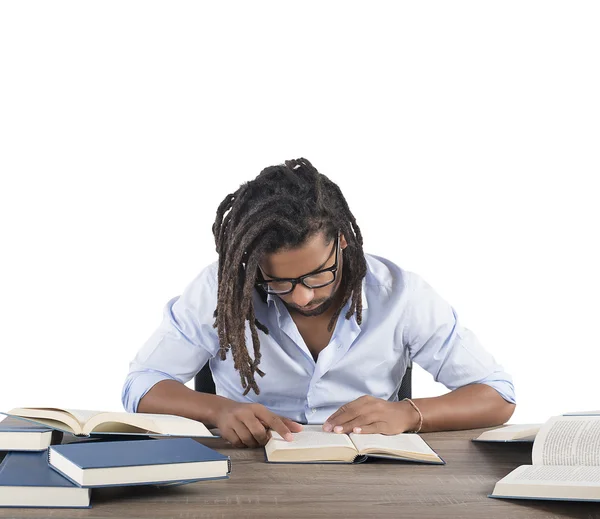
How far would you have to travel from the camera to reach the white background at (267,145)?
3.62m

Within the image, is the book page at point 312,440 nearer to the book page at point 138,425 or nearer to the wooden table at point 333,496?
the wooden table at point 333,496

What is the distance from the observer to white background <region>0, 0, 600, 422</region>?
142 inches

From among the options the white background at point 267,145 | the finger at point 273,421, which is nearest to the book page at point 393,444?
the finger at point 273,421

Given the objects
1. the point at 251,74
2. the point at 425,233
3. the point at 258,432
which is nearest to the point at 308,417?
the point at 258,432

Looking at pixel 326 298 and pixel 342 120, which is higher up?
pixel 342 120

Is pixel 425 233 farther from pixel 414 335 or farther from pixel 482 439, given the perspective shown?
pixel 482 439

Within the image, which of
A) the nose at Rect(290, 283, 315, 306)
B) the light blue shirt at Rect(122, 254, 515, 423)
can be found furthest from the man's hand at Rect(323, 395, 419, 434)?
the light blue shirt at Rect(122, 254, 515, 423)

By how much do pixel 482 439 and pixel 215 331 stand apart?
0.76 meters

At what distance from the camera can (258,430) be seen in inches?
67.2

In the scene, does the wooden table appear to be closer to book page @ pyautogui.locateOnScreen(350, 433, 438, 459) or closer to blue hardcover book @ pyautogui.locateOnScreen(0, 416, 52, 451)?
book page @ pyautogui.locateOnScreen(350, 433, 438, 459)

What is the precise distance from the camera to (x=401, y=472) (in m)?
1.53

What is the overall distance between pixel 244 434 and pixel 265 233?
47 cm

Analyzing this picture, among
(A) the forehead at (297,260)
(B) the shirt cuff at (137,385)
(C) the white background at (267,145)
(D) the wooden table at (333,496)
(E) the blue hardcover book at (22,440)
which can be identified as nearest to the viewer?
(D) the wooden table at (333,496)

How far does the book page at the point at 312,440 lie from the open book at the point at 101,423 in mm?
159
